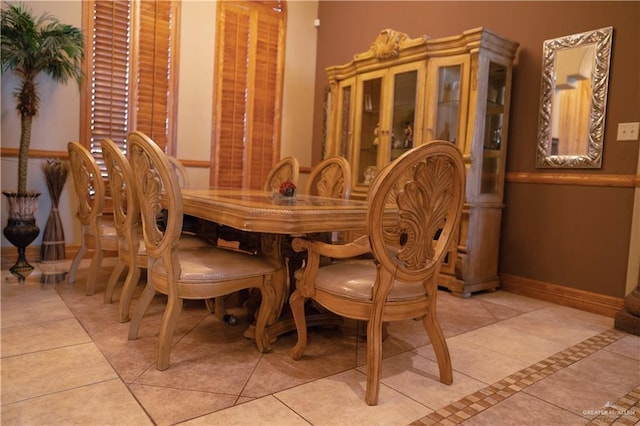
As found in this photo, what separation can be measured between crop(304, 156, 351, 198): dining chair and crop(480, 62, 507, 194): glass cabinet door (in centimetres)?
107

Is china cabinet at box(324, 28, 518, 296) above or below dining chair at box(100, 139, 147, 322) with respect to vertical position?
above

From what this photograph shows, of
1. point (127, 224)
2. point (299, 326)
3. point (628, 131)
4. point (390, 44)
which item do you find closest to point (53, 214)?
point (127, 224)

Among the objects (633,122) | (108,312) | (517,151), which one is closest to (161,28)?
(108,312)

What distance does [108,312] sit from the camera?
2.44 metres

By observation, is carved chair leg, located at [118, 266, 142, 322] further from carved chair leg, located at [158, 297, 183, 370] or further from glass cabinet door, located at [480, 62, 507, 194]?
glass cabinet door, located at [480, 62, 507, 194]

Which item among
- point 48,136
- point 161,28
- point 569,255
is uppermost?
point 161,28

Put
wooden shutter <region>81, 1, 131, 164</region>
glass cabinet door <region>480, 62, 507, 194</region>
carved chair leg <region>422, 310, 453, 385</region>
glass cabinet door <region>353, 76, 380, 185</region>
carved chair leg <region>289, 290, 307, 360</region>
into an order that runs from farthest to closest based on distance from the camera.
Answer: glass cabinet door <region>353, 76, 380, 185</region>, wooden shutter <region>81, 1, 131, 164</region>, glass cabinet door <region>480, 62, 507, 194</region>, carved chair leg <region>289, 290, 307, 360</region>, carved chair leg <region>422, 310, 453, 385</region>

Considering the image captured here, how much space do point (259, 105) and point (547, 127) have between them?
285cm

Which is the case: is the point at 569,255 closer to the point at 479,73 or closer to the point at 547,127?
the point at 547,127

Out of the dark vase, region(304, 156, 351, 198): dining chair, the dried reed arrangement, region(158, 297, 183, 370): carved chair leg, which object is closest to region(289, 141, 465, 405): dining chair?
region(158, 297, 183, 370): carved chair leg

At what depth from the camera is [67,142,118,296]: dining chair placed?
105 inches

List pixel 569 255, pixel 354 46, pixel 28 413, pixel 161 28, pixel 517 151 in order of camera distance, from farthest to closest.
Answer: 1. pixel 354 46
2. pixel 161 28
3. pixel 517 151
4. pixel 569 255
5. pixel 28 413

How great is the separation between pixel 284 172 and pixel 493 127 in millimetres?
1590

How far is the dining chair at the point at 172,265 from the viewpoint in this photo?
1.75 metres
